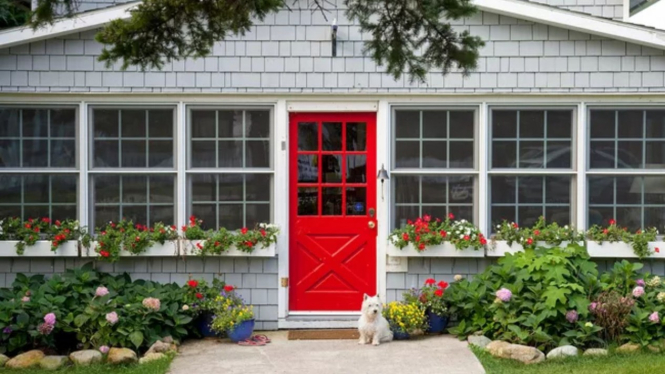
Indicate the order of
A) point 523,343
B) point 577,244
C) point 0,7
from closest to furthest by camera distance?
point 523,343, point 577,244, point 0,7

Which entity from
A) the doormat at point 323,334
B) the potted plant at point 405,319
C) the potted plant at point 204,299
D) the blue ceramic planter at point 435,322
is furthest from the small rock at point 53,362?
the blue ceramic planter at point 435,322

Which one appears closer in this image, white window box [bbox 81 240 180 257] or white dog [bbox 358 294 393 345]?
white dog [bbox 358 294 393 345]

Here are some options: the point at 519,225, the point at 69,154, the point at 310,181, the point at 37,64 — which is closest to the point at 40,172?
the point at 69,154

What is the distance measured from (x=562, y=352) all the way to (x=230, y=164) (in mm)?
3578

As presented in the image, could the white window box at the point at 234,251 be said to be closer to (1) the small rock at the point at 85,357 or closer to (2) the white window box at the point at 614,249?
(1) the small rock at the point at 85,357

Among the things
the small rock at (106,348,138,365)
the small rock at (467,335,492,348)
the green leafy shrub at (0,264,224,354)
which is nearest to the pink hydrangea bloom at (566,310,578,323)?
the small rock at (467,335,492,348)

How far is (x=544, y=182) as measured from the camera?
9211 mm

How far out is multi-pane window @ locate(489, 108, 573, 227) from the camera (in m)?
9.20

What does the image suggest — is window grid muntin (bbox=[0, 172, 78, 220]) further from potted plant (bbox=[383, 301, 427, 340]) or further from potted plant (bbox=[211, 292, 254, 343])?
potted plant (bbox=[383, 301, 427, 340])

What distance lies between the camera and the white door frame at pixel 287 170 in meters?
9.17

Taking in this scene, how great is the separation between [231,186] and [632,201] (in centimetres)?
388

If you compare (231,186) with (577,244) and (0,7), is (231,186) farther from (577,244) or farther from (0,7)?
(0,7)

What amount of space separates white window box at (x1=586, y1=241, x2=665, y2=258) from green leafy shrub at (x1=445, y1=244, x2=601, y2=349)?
0.50 feet

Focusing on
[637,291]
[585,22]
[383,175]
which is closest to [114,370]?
[383,175]
